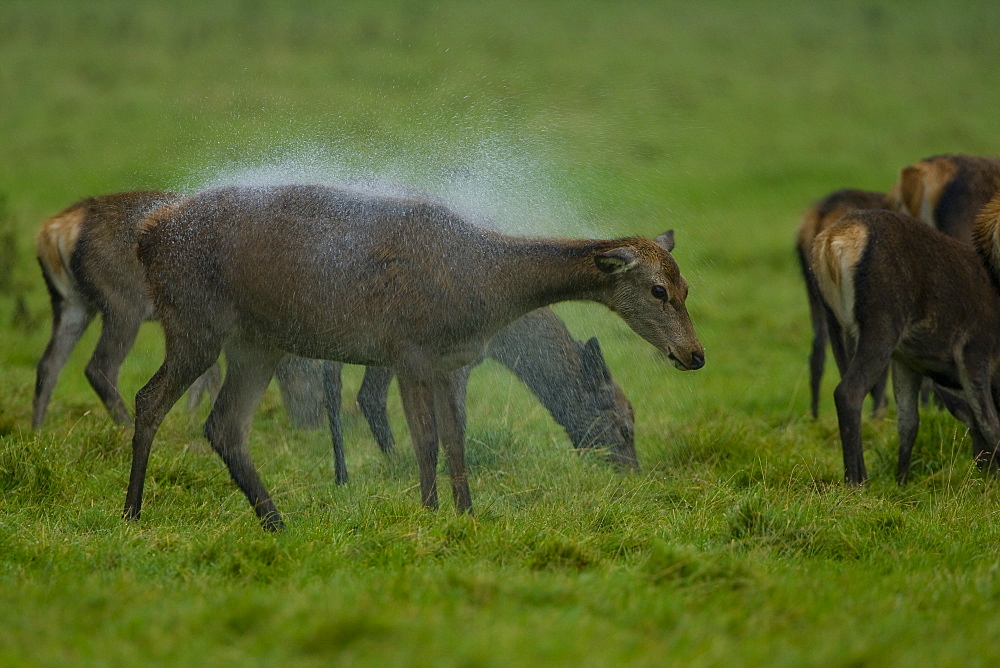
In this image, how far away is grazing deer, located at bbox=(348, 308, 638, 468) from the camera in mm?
7691

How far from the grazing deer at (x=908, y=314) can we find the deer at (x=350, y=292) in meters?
1.13

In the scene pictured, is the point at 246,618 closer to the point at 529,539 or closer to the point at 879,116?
the point at 529,539

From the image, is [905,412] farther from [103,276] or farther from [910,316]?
[103,276]

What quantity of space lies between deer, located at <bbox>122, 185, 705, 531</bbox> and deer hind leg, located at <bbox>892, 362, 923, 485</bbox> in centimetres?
165

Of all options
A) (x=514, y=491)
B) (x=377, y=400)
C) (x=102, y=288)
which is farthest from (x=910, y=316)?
(x=102, y=288)

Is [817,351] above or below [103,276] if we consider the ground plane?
below

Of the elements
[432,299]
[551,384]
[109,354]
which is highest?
[432,299]

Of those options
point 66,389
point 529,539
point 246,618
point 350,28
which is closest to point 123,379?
point 66,389

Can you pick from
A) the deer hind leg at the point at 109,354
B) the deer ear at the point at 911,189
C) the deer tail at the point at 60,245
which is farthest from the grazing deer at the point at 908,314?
the deer tail at the point at 60,245

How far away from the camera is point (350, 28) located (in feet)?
82.6

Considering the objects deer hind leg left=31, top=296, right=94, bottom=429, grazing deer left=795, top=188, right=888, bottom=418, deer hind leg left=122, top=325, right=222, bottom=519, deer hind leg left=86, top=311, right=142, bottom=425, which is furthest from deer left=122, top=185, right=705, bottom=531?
grazing deer left=795, top=188, right=888, bottom=418

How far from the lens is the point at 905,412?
7.23 meters

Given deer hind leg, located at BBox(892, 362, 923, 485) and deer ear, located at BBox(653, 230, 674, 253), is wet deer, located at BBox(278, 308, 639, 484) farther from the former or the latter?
deer hind leg, located at BBox(892, 362, 923, 485)

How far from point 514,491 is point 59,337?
3842mm
